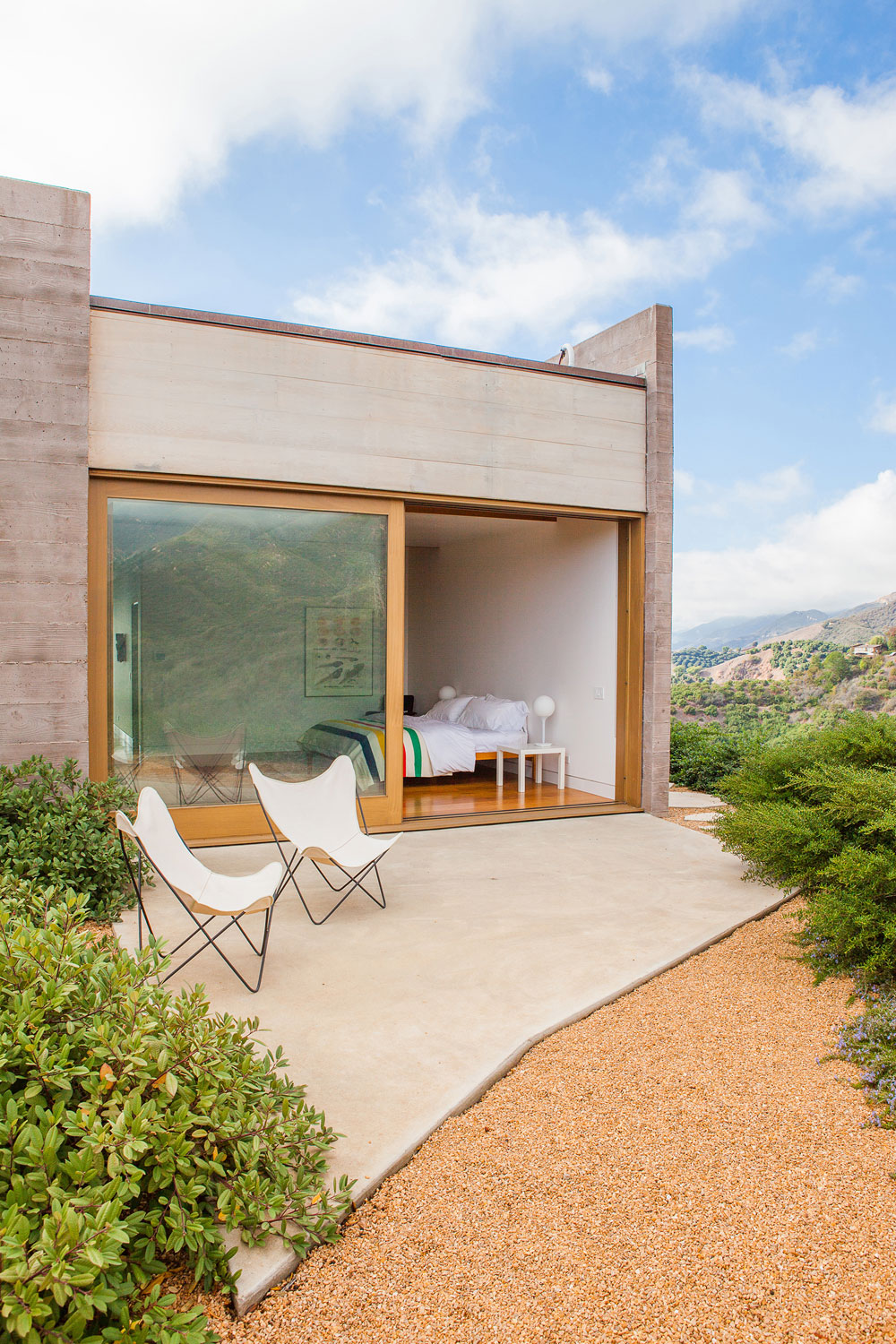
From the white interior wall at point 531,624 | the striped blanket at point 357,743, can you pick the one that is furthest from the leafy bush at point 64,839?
the white interior wall at point 531,624

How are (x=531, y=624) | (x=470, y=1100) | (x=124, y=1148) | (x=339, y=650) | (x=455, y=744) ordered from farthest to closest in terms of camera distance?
1. (x=531, y=624)
2. (x=455, y=744)
3. (x=339, y=650)
4. (x=470, y=1100)
5. (x=124, y=1148)

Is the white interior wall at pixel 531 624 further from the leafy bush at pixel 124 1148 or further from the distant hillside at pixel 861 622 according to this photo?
the distant hillside at pixel 861 622

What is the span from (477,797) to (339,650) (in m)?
2.27

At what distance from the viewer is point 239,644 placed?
5.89m

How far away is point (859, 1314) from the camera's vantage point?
177cm

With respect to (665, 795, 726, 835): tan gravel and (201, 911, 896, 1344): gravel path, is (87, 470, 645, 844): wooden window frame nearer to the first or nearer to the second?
(665, 795, 726, 835): tan gravel

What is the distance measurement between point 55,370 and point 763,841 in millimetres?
4856

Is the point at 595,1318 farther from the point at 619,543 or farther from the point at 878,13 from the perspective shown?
the point at 878,13

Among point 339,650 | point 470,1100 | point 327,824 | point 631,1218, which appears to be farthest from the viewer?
point 339,650

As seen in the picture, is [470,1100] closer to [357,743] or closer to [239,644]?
[357,743]

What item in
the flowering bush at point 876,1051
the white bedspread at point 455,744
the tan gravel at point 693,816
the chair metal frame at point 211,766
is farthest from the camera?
the white bedspread at point 455,744

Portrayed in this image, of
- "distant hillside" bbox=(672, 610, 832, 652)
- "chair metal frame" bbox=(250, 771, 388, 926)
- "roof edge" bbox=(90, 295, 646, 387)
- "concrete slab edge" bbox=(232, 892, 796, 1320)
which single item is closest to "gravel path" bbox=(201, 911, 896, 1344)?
"concrete slab edge" bbox=(232, 892, 796, 1320)

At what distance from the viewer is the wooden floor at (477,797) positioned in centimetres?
711

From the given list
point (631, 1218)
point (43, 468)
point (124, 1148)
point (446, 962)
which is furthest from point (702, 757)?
point (124, 1148)
